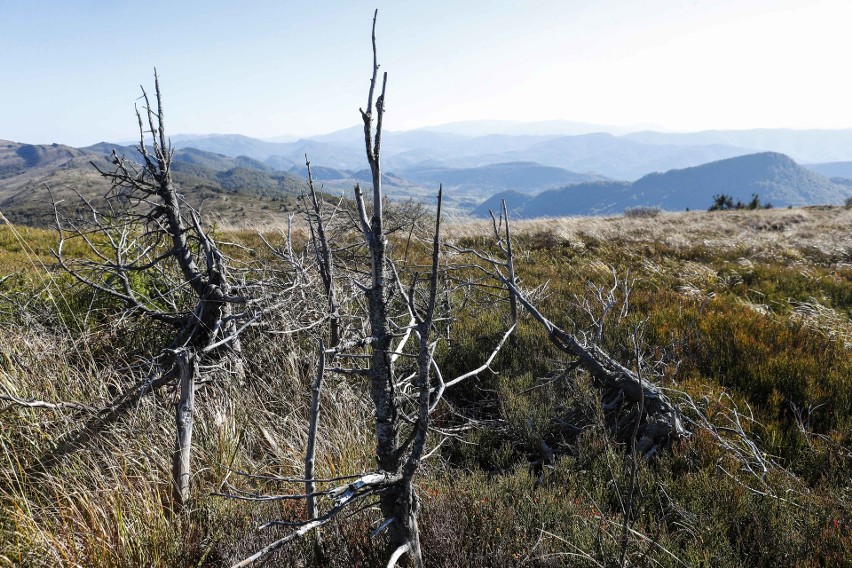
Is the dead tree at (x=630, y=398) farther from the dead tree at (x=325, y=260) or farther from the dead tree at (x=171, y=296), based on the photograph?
the dead tree at (x=171, y=296)

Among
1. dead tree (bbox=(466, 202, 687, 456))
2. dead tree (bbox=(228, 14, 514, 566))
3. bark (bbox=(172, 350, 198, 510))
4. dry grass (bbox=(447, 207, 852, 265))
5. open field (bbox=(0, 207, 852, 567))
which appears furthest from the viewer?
dry grass (bbox=(447, 207, 852, 265))

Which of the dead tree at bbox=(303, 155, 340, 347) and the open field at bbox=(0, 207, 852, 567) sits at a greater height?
the dead tree at bbox=(303, 155, 340, 347)

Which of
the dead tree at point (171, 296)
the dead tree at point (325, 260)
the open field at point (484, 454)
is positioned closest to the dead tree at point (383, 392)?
the open field at point (484, 454)

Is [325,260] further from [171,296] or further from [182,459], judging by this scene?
[171,296]

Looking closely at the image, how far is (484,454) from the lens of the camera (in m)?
3.43

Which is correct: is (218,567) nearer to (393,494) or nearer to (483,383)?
(393,494)

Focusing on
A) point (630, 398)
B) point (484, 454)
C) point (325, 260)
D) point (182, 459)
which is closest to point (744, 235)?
point (630, 398)

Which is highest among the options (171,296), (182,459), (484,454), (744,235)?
(171,296)

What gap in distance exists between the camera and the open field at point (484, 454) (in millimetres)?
1973

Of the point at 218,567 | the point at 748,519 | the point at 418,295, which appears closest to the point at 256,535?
the point at 218,567

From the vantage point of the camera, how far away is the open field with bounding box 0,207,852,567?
1.97m

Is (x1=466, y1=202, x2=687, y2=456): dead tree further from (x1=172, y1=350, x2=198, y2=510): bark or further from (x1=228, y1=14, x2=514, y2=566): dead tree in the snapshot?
(x1=172, y1=350, x2=198, y2=510): bark

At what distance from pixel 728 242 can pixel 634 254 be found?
16.4 ft

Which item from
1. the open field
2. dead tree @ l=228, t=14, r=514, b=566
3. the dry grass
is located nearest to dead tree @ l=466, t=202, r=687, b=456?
the open field
